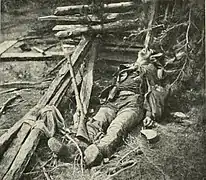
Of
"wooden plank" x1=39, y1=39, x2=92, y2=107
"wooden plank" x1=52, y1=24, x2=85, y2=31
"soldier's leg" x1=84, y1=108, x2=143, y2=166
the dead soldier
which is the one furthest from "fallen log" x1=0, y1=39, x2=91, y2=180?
"soldier's leg" x1=84, y1=108, x2=143, y2=166

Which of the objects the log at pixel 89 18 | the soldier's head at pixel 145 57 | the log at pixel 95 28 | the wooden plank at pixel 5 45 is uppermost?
the log at pixel 89 18

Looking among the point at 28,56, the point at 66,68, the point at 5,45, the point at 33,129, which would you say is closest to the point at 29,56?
the point at 28,56

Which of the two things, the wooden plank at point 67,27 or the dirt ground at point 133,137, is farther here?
the wooden plank at point 67,27

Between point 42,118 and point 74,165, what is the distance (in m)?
0.34

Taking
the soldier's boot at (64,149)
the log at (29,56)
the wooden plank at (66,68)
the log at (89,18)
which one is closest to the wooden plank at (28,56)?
the log at (29,56)

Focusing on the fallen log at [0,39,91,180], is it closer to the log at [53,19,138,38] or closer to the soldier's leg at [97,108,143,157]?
the log at [53,19,138,38]

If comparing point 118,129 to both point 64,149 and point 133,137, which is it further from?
point 64,149

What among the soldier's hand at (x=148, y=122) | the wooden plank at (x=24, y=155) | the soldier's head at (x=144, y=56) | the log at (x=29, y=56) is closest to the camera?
the wooden plank at (x=24, y=155)

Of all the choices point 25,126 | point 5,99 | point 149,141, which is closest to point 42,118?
point 25,126

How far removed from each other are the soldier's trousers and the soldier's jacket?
0.15ft

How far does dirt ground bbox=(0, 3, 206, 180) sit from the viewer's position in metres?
2.17

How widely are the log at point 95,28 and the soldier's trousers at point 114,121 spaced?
44 centimetres

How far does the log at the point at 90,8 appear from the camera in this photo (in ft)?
8.31

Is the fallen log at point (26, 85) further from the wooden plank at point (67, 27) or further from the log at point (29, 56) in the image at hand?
the wooden plank at point (67, 27)
